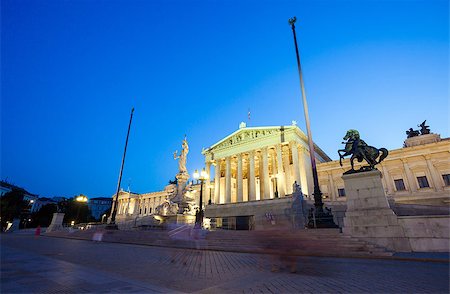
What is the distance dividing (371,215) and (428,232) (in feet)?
6.80

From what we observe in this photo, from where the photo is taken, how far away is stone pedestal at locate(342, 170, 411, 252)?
32.3 ft

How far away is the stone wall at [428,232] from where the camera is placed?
8.91m

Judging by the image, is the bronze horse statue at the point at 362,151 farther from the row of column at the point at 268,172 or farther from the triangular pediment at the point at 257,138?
the triangular pediment at the point at 257,138

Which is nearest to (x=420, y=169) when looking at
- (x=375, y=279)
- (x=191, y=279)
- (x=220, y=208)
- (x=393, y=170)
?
(x=393, y=170)

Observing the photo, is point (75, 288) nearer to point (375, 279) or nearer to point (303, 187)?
point (375, 279)

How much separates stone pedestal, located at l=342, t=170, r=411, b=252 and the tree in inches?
2053

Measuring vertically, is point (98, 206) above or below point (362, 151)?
above

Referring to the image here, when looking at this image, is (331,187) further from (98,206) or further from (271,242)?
(98,206)

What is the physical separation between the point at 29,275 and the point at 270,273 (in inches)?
236

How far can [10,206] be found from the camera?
40.3m

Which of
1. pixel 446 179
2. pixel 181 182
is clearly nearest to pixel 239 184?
pixel 181 182

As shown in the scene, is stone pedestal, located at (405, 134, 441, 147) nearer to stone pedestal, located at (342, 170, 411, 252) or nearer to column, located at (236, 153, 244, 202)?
column, located at (236, 153, 244, 202)

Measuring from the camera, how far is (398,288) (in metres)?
4.35

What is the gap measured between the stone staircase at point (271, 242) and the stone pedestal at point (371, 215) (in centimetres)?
65
